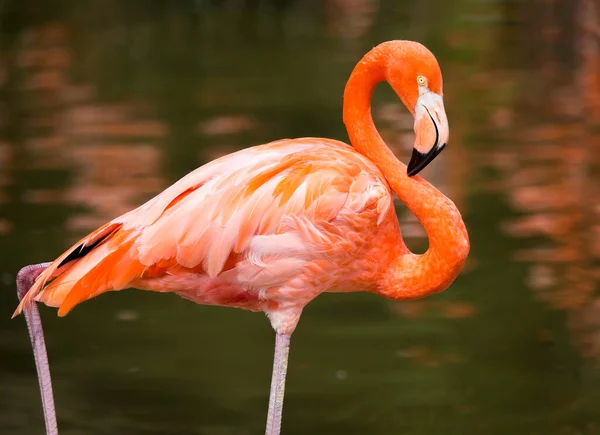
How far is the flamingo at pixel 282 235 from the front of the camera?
3592 millimetres

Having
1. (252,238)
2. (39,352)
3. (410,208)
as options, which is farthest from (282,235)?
(39,352)

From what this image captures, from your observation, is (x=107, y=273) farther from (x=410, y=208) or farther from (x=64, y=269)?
(x=410, y=208)

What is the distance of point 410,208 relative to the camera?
374 cm

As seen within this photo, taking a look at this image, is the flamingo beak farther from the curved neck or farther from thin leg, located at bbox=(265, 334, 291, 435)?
thin leg, located at bbox=(265, 334, 291, 435)

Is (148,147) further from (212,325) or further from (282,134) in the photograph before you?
(212,325)

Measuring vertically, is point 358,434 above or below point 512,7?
above

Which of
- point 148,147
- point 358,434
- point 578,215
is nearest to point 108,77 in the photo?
point 148,147

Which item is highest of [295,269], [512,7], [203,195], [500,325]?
[203,195]

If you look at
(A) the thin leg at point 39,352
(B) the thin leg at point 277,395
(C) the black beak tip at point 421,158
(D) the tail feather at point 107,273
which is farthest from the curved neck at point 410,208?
(A) the thin leg at point 39,352

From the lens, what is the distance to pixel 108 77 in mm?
13195

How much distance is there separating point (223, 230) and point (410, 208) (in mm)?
620

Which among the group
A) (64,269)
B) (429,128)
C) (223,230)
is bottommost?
(64,269)

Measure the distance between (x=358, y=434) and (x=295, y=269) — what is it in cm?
133

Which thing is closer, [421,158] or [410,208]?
[421,158]
